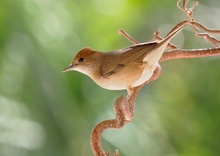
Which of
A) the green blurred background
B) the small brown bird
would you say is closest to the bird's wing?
the small brown bird

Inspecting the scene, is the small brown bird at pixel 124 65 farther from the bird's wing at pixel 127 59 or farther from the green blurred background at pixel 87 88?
the green blurred background at pixel 87 88

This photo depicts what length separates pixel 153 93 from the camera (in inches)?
67.4

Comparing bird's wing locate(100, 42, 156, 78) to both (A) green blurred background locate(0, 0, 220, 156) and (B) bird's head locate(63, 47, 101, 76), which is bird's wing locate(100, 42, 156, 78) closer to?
(B) bird's head locate(63, 47, 101, 76)

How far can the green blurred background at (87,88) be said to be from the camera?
4.69ft

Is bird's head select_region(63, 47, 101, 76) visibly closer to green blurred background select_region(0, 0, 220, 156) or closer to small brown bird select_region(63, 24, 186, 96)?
small brown bird select_region(63, 24, 186, 96)

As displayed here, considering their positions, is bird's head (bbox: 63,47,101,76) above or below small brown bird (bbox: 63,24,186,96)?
above

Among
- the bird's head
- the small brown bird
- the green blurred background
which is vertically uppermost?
the green blurred background

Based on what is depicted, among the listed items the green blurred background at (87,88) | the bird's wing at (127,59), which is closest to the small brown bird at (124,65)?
the bird's wing at (127,59)

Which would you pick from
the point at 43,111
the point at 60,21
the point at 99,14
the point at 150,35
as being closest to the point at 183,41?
the point at 150,35

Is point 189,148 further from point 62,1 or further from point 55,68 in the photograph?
point 62,1

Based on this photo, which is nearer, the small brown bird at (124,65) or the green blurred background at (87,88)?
the small brown bird at (124,65)

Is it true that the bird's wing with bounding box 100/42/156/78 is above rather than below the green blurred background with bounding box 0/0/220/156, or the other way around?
below

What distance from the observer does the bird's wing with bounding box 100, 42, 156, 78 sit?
700 mm

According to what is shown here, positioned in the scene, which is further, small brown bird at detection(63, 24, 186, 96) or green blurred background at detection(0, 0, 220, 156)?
green blurred background at detection(0, 0, 220, 156)
